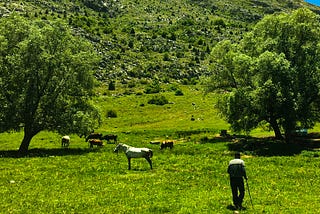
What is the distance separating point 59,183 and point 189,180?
974 cm

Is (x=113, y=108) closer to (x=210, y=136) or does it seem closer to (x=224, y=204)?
(x=210, y=136)

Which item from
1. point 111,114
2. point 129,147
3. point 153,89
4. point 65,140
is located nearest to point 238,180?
point 129,147

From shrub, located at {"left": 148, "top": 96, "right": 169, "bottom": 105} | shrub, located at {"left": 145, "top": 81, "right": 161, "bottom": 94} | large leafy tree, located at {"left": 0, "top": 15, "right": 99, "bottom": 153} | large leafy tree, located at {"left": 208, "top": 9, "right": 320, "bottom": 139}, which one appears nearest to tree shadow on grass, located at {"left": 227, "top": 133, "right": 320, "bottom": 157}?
large leafy tree, located at {"left": 208, "top": 9, "right": 320, "bottom": 139}

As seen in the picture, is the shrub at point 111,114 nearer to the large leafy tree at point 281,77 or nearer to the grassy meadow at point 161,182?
the grassy meadow at point 161,182

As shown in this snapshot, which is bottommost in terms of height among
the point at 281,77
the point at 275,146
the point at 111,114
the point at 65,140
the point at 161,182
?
the point at 161,182

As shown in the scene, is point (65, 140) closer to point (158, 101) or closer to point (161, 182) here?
point (161, 182)

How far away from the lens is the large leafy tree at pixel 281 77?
45.3 metres

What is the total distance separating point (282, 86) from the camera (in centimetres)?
4550

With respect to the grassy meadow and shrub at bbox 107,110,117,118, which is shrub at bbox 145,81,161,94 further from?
the grassy meadow

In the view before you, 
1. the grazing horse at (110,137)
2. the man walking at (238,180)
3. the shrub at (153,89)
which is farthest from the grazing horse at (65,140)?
the shrub at (153,89)

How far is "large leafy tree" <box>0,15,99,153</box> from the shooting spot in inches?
1711

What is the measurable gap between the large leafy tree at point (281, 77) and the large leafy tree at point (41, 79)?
66.6 ft

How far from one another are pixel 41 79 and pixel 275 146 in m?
30.8

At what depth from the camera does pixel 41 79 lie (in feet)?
147
